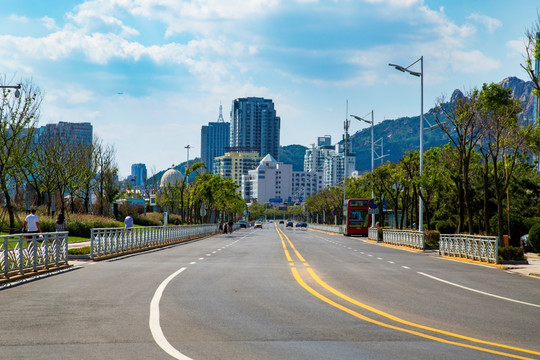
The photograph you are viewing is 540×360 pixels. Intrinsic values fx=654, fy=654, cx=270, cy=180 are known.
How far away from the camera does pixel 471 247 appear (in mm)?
29594

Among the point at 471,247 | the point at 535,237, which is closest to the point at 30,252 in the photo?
the point at 471,247

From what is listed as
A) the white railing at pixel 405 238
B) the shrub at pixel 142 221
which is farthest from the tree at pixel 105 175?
the white railing at pixel 405 238

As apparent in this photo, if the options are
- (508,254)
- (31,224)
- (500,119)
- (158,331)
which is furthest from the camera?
(500,119)

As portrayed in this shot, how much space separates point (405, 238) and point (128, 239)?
20.3 m

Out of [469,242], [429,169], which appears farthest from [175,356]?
[429,169]

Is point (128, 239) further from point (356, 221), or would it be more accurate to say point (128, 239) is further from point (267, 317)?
point (356, 221)

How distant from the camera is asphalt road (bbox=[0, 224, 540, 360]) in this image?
26.0ft

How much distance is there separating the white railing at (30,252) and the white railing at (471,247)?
16918 mm

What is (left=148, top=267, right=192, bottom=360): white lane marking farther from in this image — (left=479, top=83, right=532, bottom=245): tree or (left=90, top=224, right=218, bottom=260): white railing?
(left=479, top=83, right=532, bottom=245): tree

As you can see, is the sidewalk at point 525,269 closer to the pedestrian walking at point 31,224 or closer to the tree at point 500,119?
Answer: the tree at point 500,119

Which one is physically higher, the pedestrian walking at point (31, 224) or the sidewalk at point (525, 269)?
the pedestrian walking at point (31, 224)

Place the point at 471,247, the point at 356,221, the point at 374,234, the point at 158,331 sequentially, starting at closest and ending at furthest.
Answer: the point at 158,331, the point at 471,247, the point at 374,234, the point at 356,221

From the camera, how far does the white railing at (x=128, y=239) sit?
27.0 m

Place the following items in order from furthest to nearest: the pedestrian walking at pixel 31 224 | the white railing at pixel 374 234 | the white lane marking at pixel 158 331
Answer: the white railing at pixel 374 234, the pedestrian walking at pixel 31 224, the white lane marking at pixel 158 331
